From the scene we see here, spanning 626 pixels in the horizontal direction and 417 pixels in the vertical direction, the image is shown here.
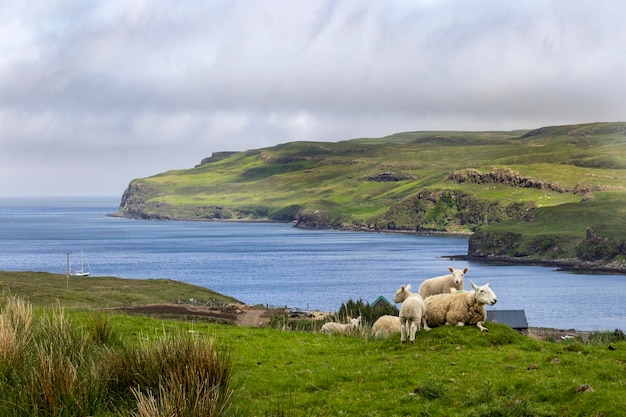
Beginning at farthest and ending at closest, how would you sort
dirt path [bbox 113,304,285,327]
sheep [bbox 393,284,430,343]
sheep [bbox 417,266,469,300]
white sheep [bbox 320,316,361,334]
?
dirt path [bbox 113,304,285,327] < white sheep [bbox 320,316,361,334] < sheep [bbox 417,266,469,300] < sheep [bbox 393,284,430,343]

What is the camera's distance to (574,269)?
17400 cm

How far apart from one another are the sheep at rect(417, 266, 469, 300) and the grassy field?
2432 mm

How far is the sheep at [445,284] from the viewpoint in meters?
22.6

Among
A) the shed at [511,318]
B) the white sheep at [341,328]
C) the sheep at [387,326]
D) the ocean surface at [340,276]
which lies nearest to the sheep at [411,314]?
the white sheep at [341,328]

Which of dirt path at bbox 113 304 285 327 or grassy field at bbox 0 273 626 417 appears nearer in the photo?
grassy field at bbox 0 273 626 417

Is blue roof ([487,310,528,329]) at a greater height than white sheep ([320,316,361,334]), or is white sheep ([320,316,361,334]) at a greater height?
white sheep ([320,316,361,334])

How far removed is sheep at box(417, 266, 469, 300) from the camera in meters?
22.6

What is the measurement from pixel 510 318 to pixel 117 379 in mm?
56108

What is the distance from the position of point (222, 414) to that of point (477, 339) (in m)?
10.6

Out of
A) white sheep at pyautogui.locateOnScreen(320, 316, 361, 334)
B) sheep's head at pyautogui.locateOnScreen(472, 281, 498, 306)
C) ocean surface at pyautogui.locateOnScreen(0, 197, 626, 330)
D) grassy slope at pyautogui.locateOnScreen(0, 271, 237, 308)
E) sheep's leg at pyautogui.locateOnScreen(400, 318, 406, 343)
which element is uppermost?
sheep's head at pyautogui.locateOnScreen(472, 281, 498, 306)

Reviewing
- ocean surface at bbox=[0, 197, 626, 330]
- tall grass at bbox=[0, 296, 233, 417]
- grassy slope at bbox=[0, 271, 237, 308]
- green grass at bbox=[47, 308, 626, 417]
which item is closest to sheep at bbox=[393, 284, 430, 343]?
green grass at bbox=[47, 308, 626, 417]

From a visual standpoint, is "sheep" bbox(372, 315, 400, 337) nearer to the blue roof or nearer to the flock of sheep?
the flock of sheep

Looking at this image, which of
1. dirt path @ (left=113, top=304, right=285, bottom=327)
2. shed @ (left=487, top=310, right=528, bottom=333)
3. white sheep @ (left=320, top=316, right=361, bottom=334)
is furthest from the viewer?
shed @ (left=487, top=310, right=528, bottom=333)

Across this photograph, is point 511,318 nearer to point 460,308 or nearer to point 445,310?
point 445,310
